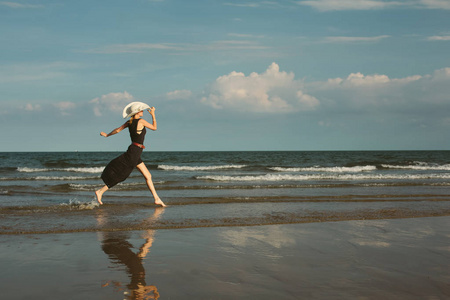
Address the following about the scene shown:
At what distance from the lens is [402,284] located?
395 centimetres

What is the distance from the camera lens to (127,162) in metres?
8.91

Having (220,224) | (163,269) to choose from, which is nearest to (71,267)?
(163,269)

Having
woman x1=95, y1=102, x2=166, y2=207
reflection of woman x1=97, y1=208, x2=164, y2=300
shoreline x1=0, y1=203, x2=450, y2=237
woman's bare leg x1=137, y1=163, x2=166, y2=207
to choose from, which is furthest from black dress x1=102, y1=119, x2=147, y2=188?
reflection of woman x1=97, y1=208, x2=164, y2=300

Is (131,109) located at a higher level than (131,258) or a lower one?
higher

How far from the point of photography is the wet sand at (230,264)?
3.73m

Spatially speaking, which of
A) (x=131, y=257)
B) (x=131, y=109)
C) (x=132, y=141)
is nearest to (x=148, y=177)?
(x=132, y=141)

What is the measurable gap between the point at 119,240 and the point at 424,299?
398 cm

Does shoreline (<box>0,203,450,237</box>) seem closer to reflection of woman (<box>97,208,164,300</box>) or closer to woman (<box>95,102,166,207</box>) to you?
reflection of woman (<box>97,208,164,300</box>)

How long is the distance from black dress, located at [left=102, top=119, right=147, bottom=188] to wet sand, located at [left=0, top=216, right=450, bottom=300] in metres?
2.54

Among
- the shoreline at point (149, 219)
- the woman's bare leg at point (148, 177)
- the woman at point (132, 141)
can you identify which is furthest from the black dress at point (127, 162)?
the shoreline at point (149, 219)

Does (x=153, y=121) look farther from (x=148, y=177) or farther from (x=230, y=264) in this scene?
(x=230, y=264)

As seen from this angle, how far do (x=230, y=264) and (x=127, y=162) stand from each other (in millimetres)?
4912

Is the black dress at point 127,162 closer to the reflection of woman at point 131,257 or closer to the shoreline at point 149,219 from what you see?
the shoreline at point 149,219

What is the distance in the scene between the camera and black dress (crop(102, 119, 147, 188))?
28.7ft
